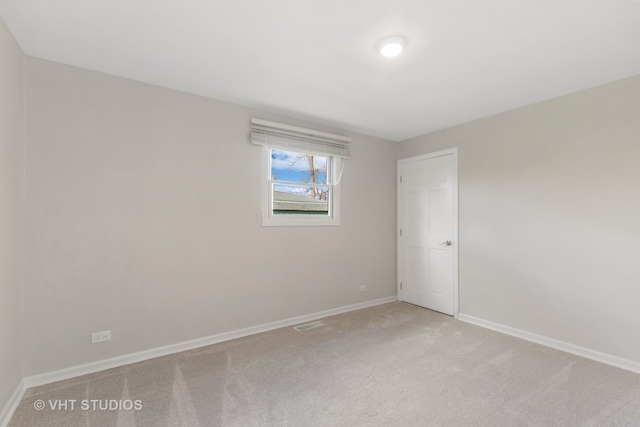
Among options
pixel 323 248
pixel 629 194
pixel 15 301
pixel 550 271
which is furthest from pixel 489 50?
pixel 15 301

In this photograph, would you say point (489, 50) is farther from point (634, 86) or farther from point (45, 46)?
point (45, 46)

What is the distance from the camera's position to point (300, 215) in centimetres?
367

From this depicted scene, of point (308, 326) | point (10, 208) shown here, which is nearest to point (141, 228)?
point (10, 208)

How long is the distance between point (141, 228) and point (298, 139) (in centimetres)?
190

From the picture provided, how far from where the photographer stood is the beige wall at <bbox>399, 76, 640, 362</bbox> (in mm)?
2549

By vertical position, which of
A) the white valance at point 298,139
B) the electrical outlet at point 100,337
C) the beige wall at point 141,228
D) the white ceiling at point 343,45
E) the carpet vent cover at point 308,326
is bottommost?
the carpet vent cover at point 308,326

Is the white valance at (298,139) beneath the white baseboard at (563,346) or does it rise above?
above

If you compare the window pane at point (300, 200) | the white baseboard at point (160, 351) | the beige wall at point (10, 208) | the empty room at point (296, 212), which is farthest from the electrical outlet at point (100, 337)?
the window pane at point (300, 200)

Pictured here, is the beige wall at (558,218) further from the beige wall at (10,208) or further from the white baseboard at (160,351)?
the beige wall at (10,208)

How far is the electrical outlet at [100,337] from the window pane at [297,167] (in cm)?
211

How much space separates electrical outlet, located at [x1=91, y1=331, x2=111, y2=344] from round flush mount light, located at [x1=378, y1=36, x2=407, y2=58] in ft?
10.1

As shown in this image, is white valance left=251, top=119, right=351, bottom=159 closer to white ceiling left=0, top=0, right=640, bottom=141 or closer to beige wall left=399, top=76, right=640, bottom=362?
white ceiling left=0, top=0, right=640, bottom=141

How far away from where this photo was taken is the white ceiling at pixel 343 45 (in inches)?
69.2

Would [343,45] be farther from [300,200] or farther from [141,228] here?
[141,228]
